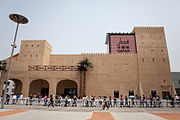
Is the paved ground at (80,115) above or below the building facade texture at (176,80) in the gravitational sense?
below

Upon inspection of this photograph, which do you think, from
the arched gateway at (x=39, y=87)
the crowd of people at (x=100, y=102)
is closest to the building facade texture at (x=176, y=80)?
the crowd of people at (x=100, y=102)

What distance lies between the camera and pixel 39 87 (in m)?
26.2

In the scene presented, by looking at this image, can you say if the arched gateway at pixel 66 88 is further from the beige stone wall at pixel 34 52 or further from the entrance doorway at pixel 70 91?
the beige stone wall at pixel 34 52

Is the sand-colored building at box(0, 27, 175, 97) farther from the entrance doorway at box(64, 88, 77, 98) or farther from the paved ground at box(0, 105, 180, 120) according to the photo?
the paved ground at box(0, 105, 180, 120)

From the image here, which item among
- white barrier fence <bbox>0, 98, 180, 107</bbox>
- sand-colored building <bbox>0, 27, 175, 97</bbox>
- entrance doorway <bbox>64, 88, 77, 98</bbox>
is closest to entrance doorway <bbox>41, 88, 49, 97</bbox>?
sand-colored building <bbox>0, 27, 175, 97</bbox>

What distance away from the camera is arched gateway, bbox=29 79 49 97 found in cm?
2588

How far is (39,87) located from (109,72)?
551 inches

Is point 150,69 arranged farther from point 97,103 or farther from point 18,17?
point 18,17

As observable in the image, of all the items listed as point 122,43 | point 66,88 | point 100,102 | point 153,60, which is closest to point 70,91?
point 66,88

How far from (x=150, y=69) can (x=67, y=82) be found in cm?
1596


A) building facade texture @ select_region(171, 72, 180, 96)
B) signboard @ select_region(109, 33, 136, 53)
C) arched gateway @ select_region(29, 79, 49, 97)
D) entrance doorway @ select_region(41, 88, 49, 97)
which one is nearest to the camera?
arched gateway @ select_region(29, 79, 49, 97)

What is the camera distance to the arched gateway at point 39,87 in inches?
1019

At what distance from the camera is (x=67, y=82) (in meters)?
26.3

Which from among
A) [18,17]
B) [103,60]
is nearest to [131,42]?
[103,60]
